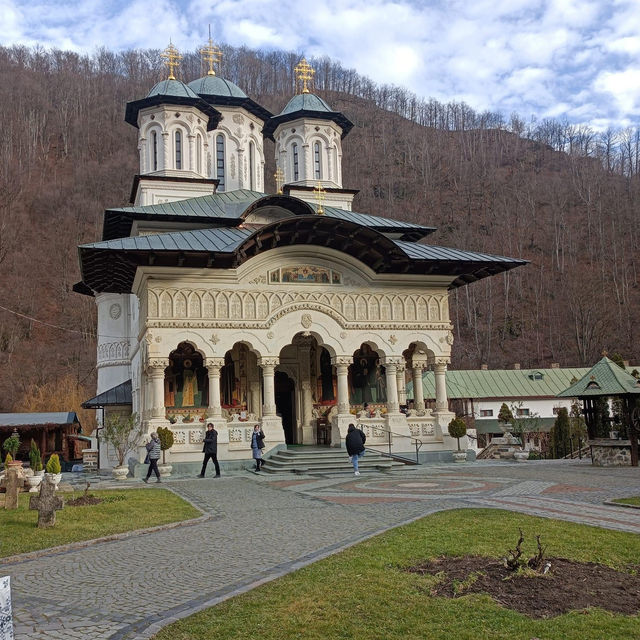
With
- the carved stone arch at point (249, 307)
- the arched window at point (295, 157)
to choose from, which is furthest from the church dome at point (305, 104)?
the carved stone arch at point (249, 307)

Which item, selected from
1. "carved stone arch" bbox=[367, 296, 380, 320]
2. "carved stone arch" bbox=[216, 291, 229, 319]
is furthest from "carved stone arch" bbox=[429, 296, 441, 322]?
"carved stone arch" bbox=[216, 291, 229, 319]

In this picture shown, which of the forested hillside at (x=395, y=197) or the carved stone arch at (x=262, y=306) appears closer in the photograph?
the carved stone arch at (x=262, y=306)

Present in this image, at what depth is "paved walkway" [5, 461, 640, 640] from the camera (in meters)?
5.49

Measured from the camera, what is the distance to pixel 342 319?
21.4 metres

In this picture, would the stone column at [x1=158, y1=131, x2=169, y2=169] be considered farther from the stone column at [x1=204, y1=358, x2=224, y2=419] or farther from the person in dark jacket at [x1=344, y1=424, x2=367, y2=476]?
the person in dark jacket at [x1=344, y1=424, x2=367, y2=476]

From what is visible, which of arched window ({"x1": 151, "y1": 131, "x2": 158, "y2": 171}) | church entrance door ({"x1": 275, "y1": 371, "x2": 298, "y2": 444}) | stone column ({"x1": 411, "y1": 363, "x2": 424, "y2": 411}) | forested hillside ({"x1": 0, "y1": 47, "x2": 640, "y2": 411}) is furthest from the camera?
forested hillside ({"x1": 0, "y1": 47, "x2": 640, "y2": 411})

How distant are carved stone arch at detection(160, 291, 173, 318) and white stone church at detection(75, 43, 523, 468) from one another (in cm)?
3

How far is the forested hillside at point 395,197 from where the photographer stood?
56.8 metres

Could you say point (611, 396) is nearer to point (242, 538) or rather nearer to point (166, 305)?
point (166, 305)

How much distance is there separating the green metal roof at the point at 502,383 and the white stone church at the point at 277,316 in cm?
1558

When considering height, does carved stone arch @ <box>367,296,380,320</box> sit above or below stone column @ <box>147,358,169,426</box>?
above

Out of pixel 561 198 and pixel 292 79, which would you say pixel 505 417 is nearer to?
pixel 561 198

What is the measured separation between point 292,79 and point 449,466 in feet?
231

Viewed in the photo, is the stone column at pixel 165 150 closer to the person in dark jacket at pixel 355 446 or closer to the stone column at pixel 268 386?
the stone column at pixel 268 386
